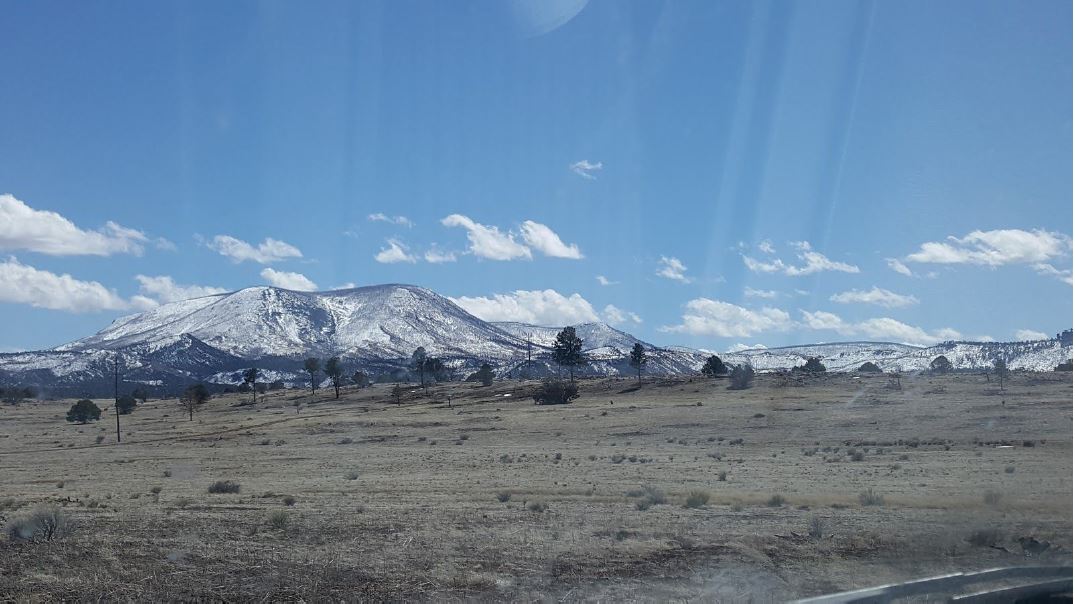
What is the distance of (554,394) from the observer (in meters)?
108

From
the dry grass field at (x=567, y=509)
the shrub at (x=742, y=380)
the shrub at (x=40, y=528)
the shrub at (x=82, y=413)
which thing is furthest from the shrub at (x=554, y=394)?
the shrub at (x=40, y=528)

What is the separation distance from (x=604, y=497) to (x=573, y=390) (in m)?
82.6

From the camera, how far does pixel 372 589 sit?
51.0ft

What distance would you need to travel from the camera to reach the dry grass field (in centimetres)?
1634

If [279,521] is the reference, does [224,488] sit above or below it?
below

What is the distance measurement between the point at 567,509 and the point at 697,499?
12.7 feet

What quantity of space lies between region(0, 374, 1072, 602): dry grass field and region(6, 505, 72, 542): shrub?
394 millimetres

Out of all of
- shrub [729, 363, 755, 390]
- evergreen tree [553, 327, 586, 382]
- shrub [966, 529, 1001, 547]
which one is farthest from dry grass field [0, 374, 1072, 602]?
evergreen tree [553, 327, 586, 382]

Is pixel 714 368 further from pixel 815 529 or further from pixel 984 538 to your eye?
pixel 984 538

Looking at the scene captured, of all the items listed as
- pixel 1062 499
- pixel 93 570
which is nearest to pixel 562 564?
pixel 93 570

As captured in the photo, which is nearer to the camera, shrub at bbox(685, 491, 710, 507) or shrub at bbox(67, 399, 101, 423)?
shrub at bbox(685, 491, 710, 507)

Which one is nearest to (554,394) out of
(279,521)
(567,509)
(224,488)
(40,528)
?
(224,488)

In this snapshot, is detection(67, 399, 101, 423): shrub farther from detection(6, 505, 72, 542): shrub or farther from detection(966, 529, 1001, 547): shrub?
detection(966, 529, 1001, 547): shrub

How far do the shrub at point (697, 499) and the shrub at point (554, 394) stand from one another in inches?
3057
